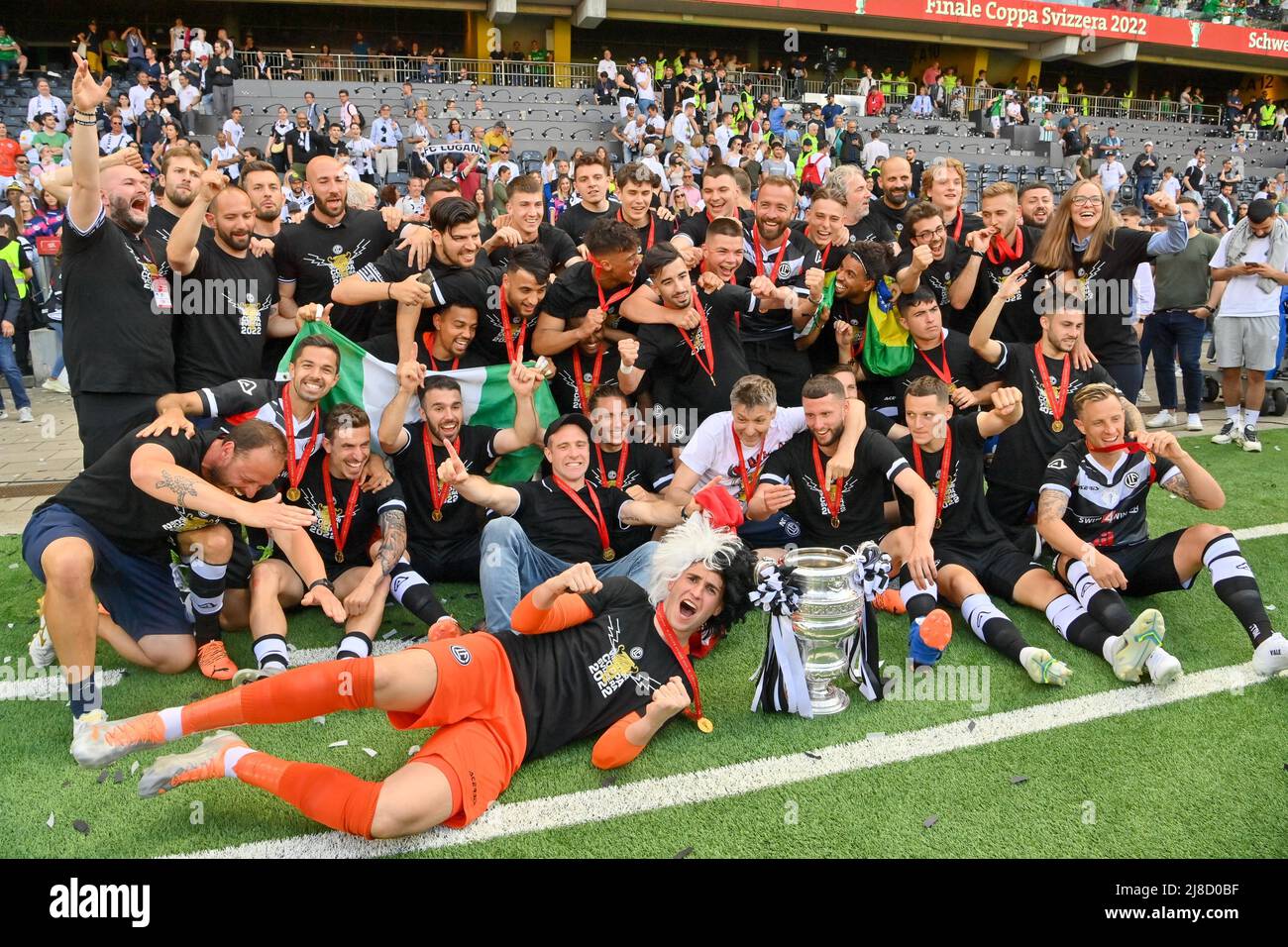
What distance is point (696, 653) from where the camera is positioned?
4117mm

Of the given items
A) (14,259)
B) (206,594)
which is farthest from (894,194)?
(14,259)

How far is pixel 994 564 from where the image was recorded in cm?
500

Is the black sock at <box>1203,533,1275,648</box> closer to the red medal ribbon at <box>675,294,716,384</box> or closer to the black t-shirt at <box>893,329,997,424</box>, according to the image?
the black t-shirt at <box>893,329,997,424</box>

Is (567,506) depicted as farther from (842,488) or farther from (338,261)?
(338,261)

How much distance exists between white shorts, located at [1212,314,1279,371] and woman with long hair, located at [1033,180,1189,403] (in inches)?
119

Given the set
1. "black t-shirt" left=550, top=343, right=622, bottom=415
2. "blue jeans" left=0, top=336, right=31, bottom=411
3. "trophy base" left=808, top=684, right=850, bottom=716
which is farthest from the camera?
"blue jeans" left=0, top=336, right=31, bottom=411

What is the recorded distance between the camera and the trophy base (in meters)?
4.00

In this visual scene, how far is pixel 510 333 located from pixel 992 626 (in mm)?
3205

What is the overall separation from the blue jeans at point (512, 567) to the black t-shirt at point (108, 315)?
6.97 feet

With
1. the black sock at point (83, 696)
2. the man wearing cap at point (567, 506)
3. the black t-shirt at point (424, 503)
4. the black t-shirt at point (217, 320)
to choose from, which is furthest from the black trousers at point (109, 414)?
the man wearing cap at point (567, 506)

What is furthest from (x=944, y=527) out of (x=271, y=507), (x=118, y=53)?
(x=118, y=53)

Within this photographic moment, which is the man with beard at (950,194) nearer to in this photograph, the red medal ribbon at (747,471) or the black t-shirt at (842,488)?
the black t-shirt at (842,488)

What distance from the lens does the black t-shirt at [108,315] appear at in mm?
4828

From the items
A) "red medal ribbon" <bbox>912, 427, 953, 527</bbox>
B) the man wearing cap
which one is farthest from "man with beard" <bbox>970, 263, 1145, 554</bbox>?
the man wearing cap
